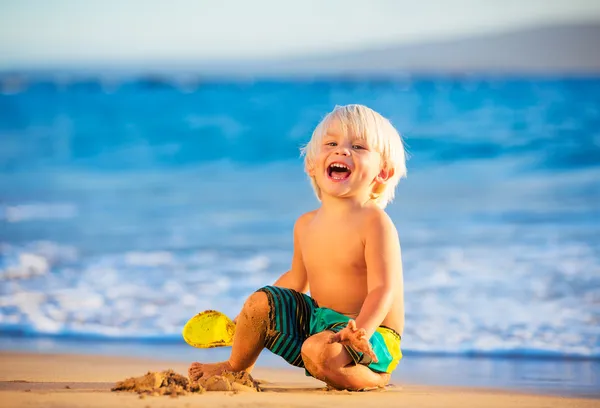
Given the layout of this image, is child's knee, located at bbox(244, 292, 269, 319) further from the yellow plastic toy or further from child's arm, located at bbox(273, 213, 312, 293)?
child's arm, located at bbox(273, 213, 312, 293)

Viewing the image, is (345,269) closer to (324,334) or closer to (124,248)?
(324,334)

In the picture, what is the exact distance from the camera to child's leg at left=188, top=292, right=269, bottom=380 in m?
3.21

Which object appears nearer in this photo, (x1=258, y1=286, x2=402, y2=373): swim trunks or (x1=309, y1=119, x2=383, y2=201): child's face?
(x1=258, y1=286, x2=402, y2=373): swim trunks

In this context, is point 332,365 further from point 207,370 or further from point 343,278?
point 207,370

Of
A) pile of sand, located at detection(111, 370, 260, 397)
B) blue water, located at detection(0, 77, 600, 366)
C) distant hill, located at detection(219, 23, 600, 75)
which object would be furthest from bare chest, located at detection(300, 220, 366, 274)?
distant hill, located at detection(219, 23, 600, 75)

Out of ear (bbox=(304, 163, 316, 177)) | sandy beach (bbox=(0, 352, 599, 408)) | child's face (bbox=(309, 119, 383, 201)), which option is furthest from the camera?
ear (bbox=(304, 163, 316, 177))

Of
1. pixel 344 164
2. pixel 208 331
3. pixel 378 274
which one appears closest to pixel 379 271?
pixel 378 274

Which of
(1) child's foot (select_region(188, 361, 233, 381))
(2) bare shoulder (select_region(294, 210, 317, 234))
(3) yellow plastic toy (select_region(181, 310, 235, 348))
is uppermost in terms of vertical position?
(2) bare shoulder (select_region(294, 210, 317, 234))

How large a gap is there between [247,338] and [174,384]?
35 centimetres

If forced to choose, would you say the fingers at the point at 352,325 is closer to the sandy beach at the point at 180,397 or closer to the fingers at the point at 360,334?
the fingers at the point at 360,334

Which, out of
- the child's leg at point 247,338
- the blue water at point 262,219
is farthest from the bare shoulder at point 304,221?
the blue water at point 262,219

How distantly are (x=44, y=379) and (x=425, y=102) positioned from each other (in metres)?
18.3

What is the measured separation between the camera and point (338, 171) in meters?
3.38


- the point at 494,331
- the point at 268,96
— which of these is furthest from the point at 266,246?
the point at 268,96
